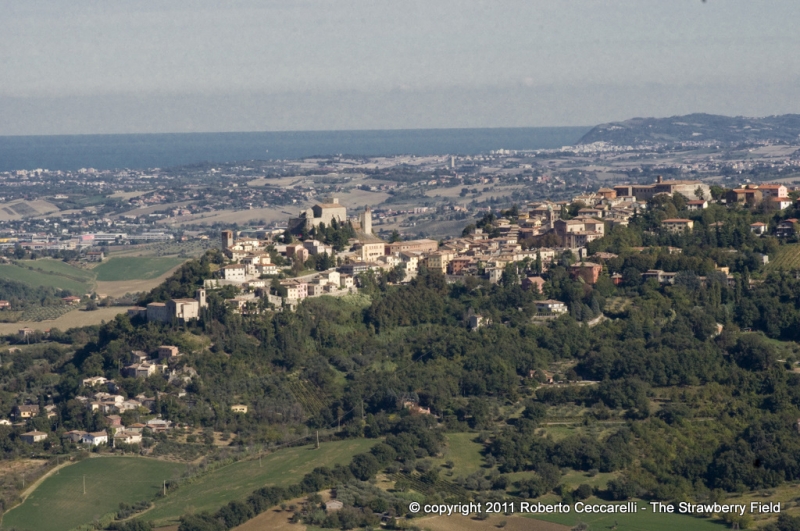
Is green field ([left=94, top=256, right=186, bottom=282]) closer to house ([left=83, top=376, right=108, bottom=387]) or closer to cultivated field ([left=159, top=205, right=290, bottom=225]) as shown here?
cultivated field ([left=159, top=205, right=290, bottom=225])

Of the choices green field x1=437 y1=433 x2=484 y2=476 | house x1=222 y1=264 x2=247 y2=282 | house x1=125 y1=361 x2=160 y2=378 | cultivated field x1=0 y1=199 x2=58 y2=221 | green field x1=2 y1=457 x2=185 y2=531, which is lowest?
cultivated field x1=0 y1=199 x2=58 y2=221

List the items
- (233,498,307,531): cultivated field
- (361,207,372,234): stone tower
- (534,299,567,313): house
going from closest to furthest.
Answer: (233,498,307,531): cultivated field < (534,299,567,313): house < (361,207,372,234): stone tower

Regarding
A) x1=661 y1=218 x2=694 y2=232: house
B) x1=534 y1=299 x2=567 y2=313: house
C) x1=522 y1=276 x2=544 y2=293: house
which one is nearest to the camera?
x1=534 y1=299 x2=567 y2=313: house

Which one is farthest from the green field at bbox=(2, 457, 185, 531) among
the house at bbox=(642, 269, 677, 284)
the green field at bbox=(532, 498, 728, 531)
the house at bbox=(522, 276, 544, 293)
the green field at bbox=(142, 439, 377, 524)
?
the house at bbox=(642, 269, 677, 284)

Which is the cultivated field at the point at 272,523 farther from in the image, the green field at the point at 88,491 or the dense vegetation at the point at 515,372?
the green field at the point at 88,491

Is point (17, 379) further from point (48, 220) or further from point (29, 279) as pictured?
point (48, 220)

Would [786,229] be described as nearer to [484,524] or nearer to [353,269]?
[353,269]

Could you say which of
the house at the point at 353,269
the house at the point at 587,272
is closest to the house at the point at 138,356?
the house at the point at 353,269

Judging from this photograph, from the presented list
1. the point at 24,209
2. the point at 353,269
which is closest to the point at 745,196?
the point at 353,269
